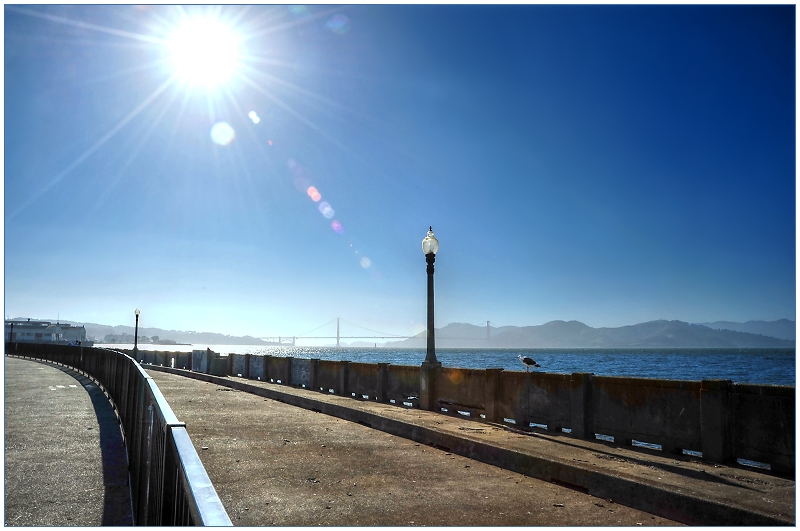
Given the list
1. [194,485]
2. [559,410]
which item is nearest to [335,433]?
[559,410]

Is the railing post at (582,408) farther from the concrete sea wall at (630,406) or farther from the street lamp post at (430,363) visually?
the street lamp post at (430,363)

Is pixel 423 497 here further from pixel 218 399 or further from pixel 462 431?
pixel 218 399

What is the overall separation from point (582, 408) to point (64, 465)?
27.4 feet

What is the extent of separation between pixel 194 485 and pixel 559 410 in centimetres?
979

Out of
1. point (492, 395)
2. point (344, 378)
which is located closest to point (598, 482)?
point (492, 395)

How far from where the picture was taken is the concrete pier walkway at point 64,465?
6.98 m

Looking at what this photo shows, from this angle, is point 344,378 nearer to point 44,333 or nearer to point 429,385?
point 429,385

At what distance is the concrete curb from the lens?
6.31m

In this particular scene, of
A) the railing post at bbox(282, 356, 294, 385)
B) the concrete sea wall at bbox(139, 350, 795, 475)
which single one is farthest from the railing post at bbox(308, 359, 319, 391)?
the concrete sea wall at bbox(139, 350, 795, 475)

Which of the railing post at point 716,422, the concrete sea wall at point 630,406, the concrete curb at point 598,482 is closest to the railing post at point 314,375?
the concrete sea wall at point 630,406

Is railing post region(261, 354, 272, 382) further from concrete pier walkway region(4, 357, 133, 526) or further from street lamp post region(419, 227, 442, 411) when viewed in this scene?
street lamp post region(419, 227, 442, 411)

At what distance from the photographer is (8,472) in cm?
871

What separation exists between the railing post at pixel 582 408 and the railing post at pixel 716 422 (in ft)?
6.73

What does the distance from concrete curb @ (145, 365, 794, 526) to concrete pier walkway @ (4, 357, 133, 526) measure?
492 cm
